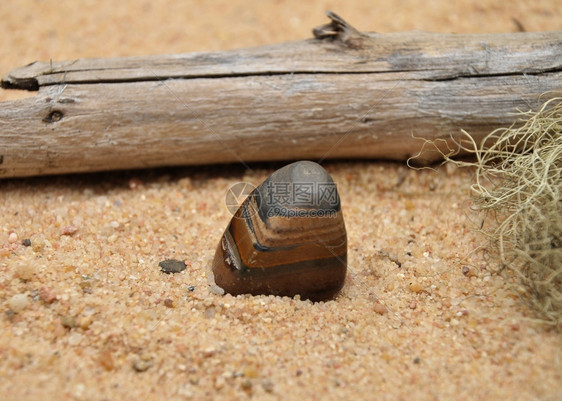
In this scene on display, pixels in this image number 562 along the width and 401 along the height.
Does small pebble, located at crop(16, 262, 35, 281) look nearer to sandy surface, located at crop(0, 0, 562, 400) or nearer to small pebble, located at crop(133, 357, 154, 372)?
sandy surface, located at crop(0, 0, 562, 400)

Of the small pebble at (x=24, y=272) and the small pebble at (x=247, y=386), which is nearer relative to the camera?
the small pebble at (x=247, y=386)

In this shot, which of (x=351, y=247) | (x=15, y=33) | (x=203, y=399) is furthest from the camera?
(x=15, y=33)

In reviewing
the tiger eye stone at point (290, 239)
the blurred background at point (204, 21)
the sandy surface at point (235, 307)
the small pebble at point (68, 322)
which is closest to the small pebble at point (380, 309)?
the sandy surface at point (235, 307)

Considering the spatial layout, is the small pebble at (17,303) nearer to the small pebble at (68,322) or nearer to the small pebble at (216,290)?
the small pebble at (68,322)

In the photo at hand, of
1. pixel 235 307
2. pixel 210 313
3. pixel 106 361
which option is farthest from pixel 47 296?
pixel 235 307

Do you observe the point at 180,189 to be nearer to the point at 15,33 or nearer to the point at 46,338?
the point at 46,338

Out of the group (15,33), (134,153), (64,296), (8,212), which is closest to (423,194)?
(134,153)

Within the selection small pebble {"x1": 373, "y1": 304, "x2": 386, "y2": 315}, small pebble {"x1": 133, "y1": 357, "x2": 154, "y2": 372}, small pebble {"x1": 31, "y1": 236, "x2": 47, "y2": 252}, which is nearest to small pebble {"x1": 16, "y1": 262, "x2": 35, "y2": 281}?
small pebble {"x1": 31, "y1": 236, "x2": 47, "y2": 252}
